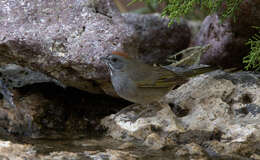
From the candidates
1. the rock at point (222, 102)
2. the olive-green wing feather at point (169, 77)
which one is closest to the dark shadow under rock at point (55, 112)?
Answer: the olive-green wing feather at point (169, 77)

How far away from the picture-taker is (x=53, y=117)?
4691 mm

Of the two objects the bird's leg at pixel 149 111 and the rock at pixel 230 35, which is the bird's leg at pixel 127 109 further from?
the rock at pixel 230 35

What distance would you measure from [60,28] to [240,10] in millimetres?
2542

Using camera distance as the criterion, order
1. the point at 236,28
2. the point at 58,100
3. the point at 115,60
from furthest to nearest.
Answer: the point at 236,28, the point at 58,100, the point at 115,60

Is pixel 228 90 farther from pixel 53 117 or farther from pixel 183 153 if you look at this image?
pixel 53 117

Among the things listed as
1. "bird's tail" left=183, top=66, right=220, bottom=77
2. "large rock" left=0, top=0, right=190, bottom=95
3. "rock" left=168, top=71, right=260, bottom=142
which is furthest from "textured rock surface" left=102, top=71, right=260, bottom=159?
"large rock" left=0, top=0, right=190, bottom=95

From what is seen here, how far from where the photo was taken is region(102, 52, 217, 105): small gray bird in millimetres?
4523

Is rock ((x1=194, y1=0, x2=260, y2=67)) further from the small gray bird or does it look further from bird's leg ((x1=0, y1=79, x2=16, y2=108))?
bird's leg ((x1=0, y1=79, x2=16, y2=108))

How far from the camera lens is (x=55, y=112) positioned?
187 inches

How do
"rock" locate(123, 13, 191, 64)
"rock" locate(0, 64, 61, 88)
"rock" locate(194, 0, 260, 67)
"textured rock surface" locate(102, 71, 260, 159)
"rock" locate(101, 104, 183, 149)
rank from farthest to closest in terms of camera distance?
"rock" locate(123, 13, 191, 64), "rock" locate(0, 64, 61, 88), "rock" locate(194, 0, 260, 67), "rock" locate(101, 104, 183, 149), "textured rock surface" locate(102, 71, 260, 159)

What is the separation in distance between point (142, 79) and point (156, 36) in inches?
102

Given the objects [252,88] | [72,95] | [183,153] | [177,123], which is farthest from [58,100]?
[252,88]

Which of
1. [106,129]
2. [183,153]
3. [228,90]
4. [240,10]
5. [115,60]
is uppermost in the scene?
[240,10]

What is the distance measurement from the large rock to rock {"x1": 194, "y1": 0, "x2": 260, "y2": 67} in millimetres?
1706
